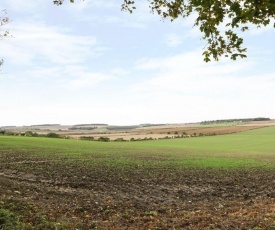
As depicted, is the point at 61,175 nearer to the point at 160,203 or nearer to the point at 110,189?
the point at 110,189

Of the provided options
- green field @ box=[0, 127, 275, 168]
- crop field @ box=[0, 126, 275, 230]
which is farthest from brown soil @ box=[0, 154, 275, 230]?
green field @ box=[0, 127, 275, 168]

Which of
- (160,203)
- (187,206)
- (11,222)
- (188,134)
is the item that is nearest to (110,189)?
(160,203)

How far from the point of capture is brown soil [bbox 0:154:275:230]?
12.5 meters

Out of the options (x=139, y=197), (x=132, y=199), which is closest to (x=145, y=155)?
(x=139, y=197)

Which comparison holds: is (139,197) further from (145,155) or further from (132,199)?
(145,155)

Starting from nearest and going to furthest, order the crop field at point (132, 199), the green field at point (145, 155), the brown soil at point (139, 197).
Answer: the crop field at point (132, 199) < the brown soil at point (139, 197) < the green field at point (145, 155)

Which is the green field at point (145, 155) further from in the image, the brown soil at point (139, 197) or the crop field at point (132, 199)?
the crop field at point (132, 199)

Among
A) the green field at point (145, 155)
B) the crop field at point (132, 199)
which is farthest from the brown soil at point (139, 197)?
the green field at point (145, 155)

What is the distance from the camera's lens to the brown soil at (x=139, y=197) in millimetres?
12523

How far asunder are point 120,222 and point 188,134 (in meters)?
103

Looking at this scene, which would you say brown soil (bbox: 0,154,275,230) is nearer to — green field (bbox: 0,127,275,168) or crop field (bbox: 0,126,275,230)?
crop field (bbox: 0,126,275,230)

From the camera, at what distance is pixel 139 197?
58.6ft

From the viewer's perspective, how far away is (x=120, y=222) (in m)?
12.6

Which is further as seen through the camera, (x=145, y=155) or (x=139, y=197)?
(x=145, y=155)
